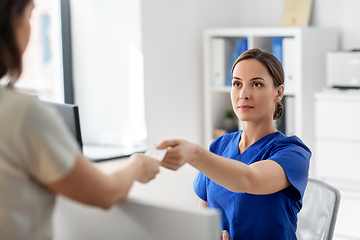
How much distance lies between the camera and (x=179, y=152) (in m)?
1.21

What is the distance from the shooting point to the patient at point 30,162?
2.44 ft

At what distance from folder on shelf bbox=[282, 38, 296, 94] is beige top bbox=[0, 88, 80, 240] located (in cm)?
259

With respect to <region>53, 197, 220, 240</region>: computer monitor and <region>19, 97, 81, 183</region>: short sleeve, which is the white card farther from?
<region>19, 97, 81, 183</region>: short sleeve

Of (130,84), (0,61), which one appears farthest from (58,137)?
(130,84)

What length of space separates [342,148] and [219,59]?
1.13 meters

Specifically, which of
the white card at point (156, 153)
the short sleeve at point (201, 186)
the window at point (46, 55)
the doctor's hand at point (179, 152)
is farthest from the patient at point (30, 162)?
the window at point (46, 55)

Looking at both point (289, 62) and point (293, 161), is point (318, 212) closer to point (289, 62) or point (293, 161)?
point (293, 161)

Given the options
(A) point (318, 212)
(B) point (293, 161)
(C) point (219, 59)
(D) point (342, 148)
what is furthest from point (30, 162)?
(C) point (219, 59)

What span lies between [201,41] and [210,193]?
2158 mm

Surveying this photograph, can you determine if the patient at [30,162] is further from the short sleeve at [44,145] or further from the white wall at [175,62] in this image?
the white wall at [175,62]

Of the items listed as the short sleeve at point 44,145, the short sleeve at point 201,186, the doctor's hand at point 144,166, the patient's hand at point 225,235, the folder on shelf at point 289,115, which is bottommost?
the patient's hand at point 225,235

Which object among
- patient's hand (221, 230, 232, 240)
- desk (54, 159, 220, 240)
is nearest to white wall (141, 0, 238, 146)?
patient's hand (221, 230, 232, 240)

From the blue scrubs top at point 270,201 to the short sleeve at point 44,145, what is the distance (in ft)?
2.59

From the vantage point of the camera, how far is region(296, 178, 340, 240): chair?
5.17ft
